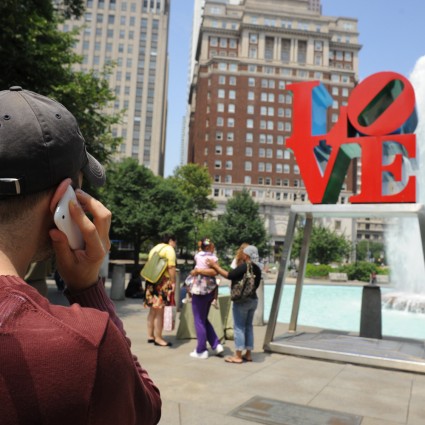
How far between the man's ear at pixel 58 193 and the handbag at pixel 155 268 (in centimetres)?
622

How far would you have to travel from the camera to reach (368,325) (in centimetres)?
905

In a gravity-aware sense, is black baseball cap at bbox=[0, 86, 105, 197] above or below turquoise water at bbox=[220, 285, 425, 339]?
above

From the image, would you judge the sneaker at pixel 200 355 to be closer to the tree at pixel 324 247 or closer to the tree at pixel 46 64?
the tree at pixel 46 64

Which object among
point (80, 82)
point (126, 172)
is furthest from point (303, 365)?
point (126, 172)

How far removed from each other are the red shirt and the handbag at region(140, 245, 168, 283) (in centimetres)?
631

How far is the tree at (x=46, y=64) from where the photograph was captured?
9516 millimetres

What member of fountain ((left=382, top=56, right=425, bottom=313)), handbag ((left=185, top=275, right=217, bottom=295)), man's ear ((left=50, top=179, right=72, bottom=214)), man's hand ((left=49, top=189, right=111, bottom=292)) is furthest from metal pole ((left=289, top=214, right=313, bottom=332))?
fountain ((left=382, top=56, right=425, bottom=313))

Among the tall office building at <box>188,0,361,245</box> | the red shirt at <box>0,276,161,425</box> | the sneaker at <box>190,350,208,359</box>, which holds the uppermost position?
the tall office building at <box>188,0,361,245</box>

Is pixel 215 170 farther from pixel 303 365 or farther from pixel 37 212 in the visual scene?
pixel 37 212

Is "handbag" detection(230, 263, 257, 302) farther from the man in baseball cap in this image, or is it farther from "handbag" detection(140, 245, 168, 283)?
the man in baseball cap

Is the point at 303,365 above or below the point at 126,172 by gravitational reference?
below

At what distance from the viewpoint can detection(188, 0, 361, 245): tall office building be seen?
7556 cm

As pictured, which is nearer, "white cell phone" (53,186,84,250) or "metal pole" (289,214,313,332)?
"white cell phone" (53,186,84,250)

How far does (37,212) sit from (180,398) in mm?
4321
